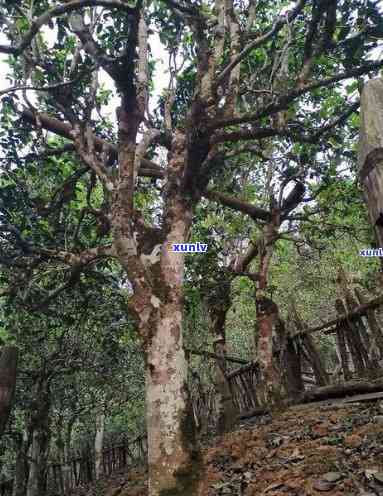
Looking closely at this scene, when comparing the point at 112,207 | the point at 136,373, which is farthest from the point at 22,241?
the point at 136,373

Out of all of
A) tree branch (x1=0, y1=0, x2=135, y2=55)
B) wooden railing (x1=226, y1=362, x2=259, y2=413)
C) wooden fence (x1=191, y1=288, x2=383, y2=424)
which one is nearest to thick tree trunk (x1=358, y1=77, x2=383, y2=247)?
tree branch (x1=0, y1=0, x2=135, y2=55)

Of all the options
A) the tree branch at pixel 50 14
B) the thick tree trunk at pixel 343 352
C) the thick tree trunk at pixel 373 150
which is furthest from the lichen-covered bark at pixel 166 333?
the thick tree trunk at pixel 343 352

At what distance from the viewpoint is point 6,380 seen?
6211mm

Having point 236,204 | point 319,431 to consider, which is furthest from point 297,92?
point 319,431

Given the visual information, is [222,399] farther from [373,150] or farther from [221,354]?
[373,150]

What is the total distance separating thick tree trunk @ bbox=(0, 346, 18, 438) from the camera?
6129 mm

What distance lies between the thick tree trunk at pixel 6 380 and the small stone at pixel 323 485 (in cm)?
453

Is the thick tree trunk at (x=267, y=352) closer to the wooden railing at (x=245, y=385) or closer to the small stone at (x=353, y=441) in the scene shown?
the wooden railing at (x=245, y=385)

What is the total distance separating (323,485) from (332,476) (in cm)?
18

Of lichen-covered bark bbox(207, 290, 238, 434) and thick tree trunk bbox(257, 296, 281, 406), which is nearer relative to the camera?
thick tree trunk bbox(257, 296, 281, 406)

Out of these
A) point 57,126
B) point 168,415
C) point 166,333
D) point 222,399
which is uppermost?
point 57,126

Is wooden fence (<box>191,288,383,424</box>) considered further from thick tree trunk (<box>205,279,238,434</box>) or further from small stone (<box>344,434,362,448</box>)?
small stone (<box>344,434,362,448</box>)

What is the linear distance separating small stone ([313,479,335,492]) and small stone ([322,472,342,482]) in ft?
0.18

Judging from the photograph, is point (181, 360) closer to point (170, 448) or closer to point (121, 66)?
point (170, 448)
